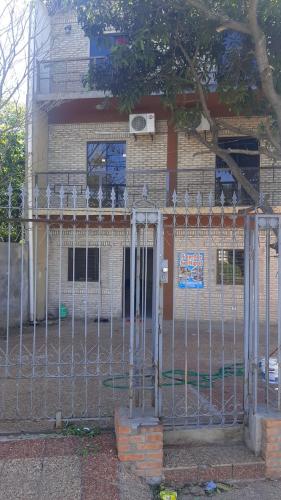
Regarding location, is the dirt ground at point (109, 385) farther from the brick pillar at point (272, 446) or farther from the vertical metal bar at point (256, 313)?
the brick pillar at point (272, 446)

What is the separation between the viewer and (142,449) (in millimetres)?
3947

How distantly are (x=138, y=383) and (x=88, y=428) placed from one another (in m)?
0.65

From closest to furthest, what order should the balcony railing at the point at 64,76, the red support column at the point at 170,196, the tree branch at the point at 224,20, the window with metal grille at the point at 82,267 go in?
1. the tree branch at the point at 224,20
2. the red support column at the point at 170,196
3. the balcony railing at the point at 64,76
4. the window with metal grille at the point at 82,267

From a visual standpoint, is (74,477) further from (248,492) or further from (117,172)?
(117,172)

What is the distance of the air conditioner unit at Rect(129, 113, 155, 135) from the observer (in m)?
13.5

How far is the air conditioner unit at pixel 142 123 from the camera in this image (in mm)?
13539

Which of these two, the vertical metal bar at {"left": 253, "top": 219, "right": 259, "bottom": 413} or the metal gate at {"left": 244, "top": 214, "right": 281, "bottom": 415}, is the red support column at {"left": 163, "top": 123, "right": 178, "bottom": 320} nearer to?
the metal gate at {"left": 244, "top": 214, "right": 281, "bottom": 415}

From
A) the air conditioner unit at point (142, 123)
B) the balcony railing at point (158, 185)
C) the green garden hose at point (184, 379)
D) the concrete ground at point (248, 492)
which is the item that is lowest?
the concrete ground at point (248, 492)

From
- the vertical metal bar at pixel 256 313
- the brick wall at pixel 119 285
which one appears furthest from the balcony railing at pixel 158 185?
the vertical metal bar at pixel 256 313

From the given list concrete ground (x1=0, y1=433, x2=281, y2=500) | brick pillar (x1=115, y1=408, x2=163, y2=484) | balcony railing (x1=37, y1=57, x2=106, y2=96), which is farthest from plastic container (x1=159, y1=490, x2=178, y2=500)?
balcony railing (x1=37, y1=57, x2=106, y2=96)

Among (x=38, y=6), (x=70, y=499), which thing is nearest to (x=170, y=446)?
(x=70, y=499)

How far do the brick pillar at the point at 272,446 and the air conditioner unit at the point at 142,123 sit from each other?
35.4 ft

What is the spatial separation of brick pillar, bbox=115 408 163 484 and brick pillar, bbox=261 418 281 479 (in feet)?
3.05

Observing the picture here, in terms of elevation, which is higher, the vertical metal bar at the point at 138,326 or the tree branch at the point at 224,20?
the tree branch at the point at 224,20
